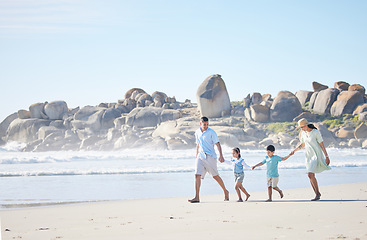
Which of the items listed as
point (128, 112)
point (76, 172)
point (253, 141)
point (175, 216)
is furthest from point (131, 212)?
point (128, 112)

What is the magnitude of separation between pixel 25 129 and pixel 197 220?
5588 centimetres

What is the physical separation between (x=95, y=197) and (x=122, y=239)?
16.6 ft

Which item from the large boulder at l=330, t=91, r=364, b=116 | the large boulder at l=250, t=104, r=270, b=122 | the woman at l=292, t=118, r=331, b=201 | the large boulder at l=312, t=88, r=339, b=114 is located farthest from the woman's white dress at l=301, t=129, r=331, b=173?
the large boulder at l=312, t=88, r=339, b=114

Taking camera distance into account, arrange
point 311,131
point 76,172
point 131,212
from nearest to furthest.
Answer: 1. point 131,212
2. point 311,131
3. point 76,172

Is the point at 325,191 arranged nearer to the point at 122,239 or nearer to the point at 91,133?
the point at 122,239

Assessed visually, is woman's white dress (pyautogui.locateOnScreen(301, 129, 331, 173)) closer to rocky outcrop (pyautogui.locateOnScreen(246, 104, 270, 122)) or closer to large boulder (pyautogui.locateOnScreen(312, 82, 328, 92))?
rocky outcrop (pyautogui.locateOnScreen(246, 104, 270, 122))

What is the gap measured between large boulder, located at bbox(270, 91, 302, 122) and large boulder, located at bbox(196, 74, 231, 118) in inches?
205

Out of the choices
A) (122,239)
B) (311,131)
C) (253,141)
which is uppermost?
(311,131)

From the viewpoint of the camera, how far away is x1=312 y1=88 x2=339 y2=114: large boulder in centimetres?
5150

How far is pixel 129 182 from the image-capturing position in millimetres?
13688

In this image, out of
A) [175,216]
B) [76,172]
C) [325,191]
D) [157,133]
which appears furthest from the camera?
[157,133]

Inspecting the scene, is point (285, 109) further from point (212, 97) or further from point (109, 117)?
point (109, 117)

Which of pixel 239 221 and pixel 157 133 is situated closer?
pixel 239 221

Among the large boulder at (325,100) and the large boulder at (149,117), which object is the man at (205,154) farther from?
the large boulder at (325,100)
